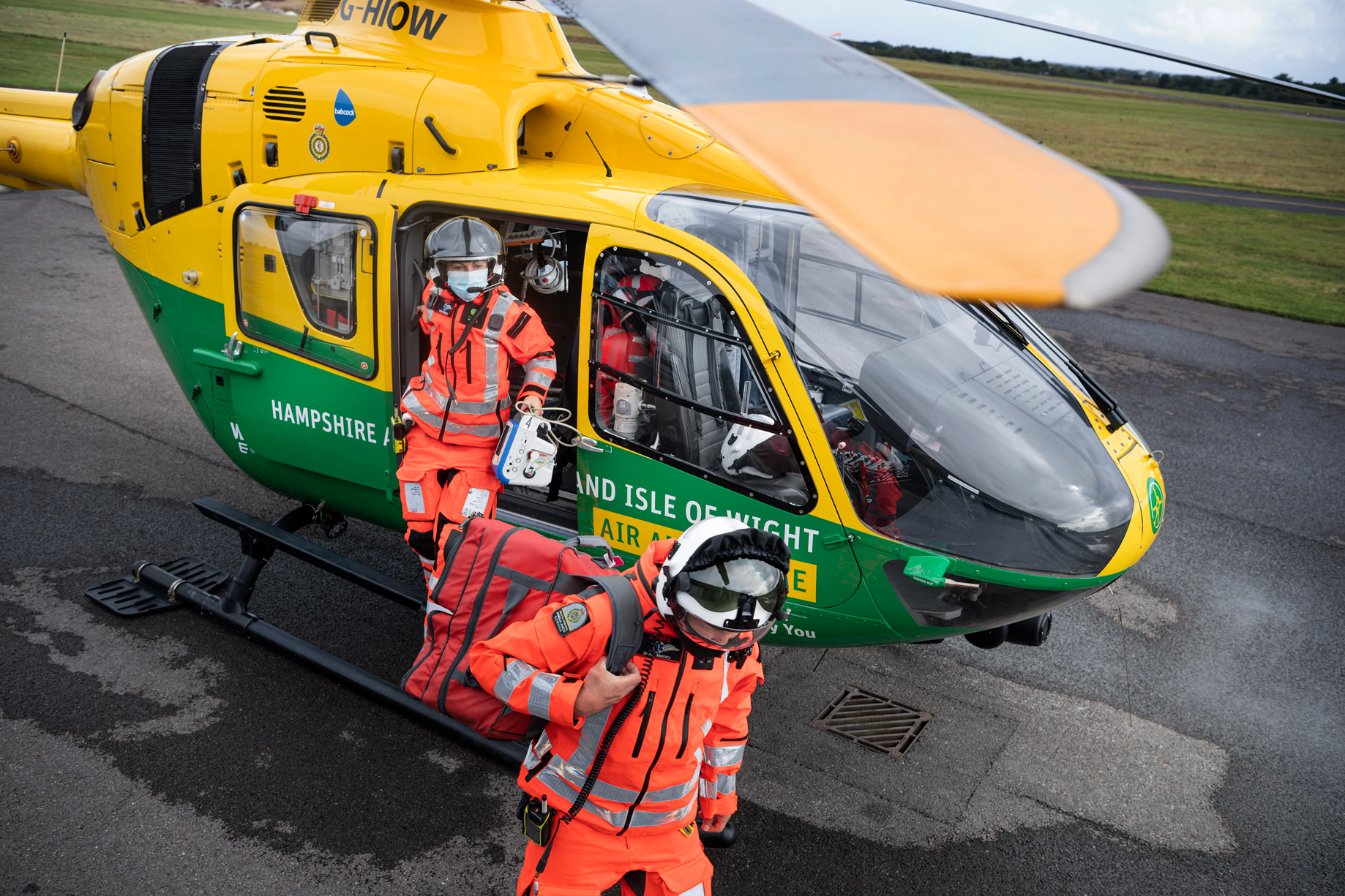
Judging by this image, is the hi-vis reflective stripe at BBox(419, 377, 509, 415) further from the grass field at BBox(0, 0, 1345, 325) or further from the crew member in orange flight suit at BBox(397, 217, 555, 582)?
the grass field at BBox(0, 0, 1345, 325)

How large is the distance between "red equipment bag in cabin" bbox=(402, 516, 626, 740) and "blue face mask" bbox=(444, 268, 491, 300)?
4.53 feet

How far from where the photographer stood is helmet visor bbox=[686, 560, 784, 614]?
2260 millimetres

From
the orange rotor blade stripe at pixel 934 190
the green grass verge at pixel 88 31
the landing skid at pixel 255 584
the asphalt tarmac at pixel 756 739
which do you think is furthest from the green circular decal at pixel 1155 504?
the green grass verge at pixel 88 31

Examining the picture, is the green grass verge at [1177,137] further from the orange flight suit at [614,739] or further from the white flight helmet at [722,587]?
the orange flight suit at [614,739]

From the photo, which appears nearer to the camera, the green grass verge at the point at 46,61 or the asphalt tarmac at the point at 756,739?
the asphalt tarmac at the point at 756,739

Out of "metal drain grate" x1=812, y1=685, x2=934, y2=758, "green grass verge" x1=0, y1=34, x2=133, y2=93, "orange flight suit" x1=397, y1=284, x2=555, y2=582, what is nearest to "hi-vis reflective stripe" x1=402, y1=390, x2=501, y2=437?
"orange flight suit" x1=397, y1=284, x2=555, y2=582

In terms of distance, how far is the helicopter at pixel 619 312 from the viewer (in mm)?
3408


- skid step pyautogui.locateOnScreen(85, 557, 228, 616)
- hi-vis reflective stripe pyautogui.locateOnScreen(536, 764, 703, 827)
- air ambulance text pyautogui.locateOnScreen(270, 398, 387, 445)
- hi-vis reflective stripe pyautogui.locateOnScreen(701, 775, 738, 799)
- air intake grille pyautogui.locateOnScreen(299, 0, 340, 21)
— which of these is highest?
air intake grille pyautogui.locateOnScreen(299, 0, 340, 21)

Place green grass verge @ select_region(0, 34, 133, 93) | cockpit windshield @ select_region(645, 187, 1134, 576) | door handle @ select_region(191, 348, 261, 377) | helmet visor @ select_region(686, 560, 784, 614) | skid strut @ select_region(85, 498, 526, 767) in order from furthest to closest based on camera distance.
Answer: green grass verge @ select_region(0, 34, 133, 93)
door handle @ select_region(191, 348, 261, 377)
skid strut @ select_region(85, 498, 526, 767)
cockpit windshield @ select_region(645, 187, 1134, 576)
helmet visor @ select_region(686, 560, 784, 614)

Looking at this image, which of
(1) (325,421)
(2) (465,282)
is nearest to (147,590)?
(1) (325,421)

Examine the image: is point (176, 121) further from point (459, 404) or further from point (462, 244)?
point (459, 404)

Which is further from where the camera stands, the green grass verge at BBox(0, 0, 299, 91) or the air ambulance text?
the green grass verge at BBox(0, 0, 299, 91)

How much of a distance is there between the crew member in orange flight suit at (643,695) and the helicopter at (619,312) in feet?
2.82

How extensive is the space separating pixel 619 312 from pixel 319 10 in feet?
10.4
